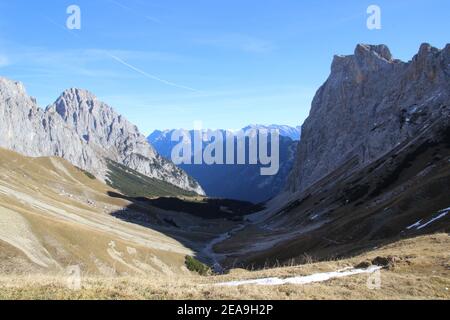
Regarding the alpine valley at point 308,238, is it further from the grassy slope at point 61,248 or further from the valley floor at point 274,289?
the grassy slope at point 61,248

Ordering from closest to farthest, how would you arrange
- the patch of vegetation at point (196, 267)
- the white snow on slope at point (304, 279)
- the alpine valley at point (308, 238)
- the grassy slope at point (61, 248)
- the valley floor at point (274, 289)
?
the valley floor at point (274, 289), the alpine valley at point (308, 238), the white snow on slope at point (304, 279), the grassy slope at point (61, 248), the patch of vegetation at point (196, 267)

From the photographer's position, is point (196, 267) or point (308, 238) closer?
point (308, 238)

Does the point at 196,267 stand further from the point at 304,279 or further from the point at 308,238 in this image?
the point at 304,279

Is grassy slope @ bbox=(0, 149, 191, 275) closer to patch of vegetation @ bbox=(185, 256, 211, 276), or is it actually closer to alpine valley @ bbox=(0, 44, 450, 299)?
alpine valley @ bbox=(0, 44, 450, 299)

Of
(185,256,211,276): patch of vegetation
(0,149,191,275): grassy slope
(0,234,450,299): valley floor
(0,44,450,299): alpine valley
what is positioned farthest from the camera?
(185,256,211,276): patch of vegetation

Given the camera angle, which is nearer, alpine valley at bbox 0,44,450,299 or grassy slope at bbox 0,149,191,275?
alpine valley at bbox 0,44,450,299

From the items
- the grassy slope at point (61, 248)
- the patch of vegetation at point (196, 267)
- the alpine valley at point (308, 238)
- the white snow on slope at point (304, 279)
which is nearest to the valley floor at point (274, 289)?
the alpine valley at point (308, 238)

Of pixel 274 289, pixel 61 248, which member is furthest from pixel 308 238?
pixel 274 289

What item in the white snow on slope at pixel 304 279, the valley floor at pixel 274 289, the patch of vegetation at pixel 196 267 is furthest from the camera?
the patch of vegetation at pixel 196 267

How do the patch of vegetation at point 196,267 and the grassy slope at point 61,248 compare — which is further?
the patch of vegetation at point 196,267

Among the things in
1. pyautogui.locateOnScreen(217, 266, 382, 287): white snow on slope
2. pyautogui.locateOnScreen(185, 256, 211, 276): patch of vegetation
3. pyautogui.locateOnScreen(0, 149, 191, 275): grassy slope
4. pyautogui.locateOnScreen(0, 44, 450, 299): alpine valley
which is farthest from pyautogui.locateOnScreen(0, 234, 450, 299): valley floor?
pyautogui.locateOnScreen(185, 256, 211, 276): patch of vegetation

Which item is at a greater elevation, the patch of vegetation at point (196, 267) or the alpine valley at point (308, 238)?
the alpine valley at point (308, 238)
